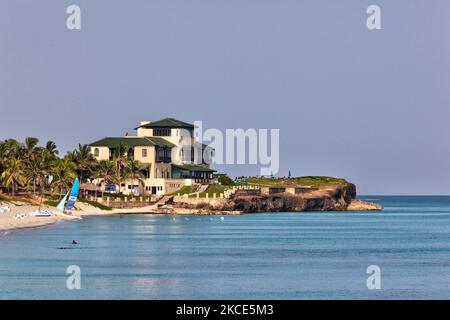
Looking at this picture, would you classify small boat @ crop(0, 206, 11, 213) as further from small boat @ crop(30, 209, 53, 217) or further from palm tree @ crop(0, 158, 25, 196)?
palm tree @ crop(0, 158, 25, 196)

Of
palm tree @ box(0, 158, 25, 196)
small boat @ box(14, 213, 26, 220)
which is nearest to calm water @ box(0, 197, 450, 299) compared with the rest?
small boat @ box(14, 213, 26, 220)

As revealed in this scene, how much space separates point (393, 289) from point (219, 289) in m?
12.5

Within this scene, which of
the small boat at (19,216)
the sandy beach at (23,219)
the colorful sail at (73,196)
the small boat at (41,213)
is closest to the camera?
the sandy beach at (23,219)

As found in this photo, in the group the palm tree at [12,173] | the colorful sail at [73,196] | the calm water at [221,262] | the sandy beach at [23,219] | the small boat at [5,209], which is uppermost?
the palm tree at [12,173]

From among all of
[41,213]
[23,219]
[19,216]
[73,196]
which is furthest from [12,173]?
[23,219]

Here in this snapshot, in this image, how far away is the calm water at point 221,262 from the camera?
76.6 meters

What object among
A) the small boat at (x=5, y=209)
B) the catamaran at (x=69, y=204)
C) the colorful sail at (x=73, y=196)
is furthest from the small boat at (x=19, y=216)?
the catamaran at (x=69, y=204)

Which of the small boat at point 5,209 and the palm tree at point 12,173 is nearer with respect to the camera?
the small boat at point 5,209

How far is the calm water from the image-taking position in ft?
251

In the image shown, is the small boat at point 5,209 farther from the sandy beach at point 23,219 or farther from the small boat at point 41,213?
the small boat at point 41,213

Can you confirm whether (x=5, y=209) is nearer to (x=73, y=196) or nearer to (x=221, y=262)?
(x=73, y=196)

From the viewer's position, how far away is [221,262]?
9950cm

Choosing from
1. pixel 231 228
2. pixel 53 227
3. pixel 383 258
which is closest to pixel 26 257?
pixel 383 258
